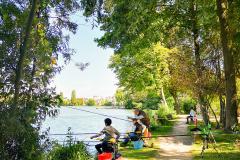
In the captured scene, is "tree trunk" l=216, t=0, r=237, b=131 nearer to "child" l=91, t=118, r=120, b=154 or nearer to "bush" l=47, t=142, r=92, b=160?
"child" l=91, t=118, r=120, b=154

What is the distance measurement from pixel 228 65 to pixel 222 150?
5755 mm

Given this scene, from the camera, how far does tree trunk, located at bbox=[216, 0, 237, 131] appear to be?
830 inches

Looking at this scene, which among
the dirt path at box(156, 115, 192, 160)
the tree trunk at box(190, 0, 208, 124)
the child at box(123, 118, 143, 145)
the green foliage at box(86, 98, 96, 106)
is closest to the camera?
the dirt path at box(156, 115, 192, 160)

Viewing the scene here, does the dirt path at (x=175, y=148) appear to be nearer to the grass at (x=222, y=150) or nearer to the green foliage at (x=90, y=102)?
the grass at (x=222, y=150)

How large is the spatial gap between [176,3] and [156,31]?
221cm

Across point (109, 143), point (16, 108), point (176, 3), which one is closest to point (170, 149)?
point (109, 143)

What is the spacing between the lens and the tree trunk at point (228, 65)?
69.2 ft

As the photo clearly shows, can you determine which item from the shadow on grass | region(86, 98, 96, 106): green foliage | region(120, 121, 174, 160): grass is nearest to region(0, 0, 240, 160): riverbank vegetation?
region(120, 121, 174, 160): grass

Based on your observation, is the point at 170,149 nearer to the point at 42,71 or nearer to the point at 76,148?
the point at 76,148

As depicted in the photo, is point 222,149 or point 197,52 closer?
point 222,149

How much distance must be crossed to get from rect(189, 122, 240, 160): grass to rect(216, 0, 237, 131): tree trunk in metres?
1.17

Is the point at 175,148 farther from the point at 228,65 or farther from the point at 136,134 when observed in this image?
the point at 228,65

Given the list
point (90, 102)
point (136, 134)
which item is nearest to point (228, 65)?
point (136, 134)

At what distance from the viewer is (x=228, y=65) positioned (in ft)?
70.0
